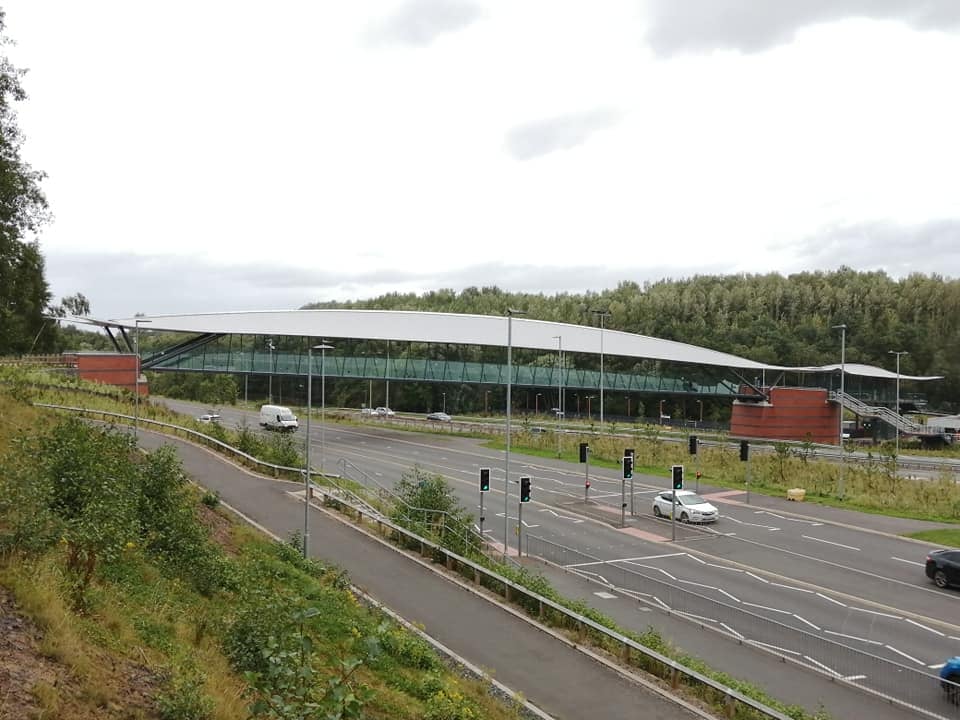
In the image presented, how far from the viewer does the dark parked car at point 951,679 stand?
42.0ft

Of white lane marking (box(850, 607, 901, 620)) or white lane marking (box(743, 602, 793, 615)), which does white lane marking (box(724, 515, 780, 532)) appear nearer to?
white lane marking (box(850, 607, 901, 620))

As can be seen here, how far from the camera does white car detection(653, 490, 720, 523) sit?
2869 centimetres

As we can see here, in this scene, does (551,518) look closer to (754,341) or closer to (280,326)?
(280,326)

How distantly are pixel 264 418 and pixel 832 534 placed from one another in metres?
38.2

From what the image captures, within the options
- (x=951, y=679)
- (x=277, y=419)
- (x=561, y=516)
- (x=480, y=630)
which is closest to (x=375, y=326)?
(x=277, y=419)

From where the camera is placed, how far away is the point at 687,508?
28.8 m

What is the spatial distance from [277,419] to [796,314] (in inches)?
3616

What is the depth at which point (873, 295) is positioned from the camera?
111 m

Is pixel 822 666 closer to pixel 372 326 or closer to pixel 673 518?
pixel 673 518

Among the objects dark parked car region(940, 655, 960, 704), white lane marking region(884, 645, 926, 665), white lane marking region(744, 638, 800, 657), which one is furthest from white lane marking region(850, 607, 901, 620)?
dark parked car region(940, 655, 960, 704)

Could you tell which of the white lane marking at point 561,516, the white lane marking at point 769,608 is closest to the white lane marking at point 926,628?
the white lane marking at point 769,608

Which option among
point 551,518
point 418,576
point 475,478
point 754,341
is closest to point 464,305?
point 754,341

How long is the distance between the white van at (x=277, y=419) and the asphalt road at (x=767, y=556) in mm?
10637

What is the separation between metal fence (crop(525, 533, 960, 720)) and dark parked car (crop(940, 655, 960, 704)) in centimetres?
9
